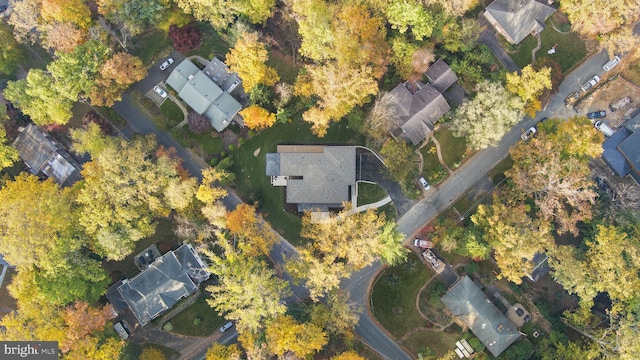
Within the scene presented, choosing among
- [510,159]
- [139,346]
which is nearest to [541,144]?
[510,159]

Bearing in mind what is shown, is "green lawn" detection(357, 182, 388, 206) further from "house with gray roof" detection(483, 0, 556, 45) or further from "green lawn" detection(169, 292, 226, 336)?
"house with gray roof" detection(483, 0, 556, 45)

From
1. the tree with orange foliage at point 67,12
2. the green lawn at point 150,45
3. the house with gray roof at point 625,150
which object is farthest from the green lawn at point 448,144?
the tree with orange foliage at point 67,12

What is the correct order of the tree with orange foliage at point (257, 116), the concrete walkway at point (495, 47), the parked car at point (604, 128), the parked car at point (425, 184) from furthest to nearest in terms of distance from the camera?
the concrete walkway at point (495, 47) < the parked car at point (425, 184) < the parked car at point (604, 128) < the tree with orange foliage at point (257, 116)

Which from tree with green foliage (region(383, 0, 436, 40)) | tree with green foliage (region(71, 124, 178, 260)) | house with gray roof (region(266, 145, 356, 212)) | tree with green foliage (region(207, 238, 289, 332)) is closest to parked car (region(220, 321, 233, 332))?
tree with green foliage (region(207, 238, 289, 332))

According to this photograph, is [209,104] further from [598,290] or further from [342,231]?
[598,290]

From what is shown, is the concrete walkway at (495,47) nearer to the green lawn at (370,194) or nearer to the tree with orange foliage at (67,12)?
the green lawn at (370,194)
